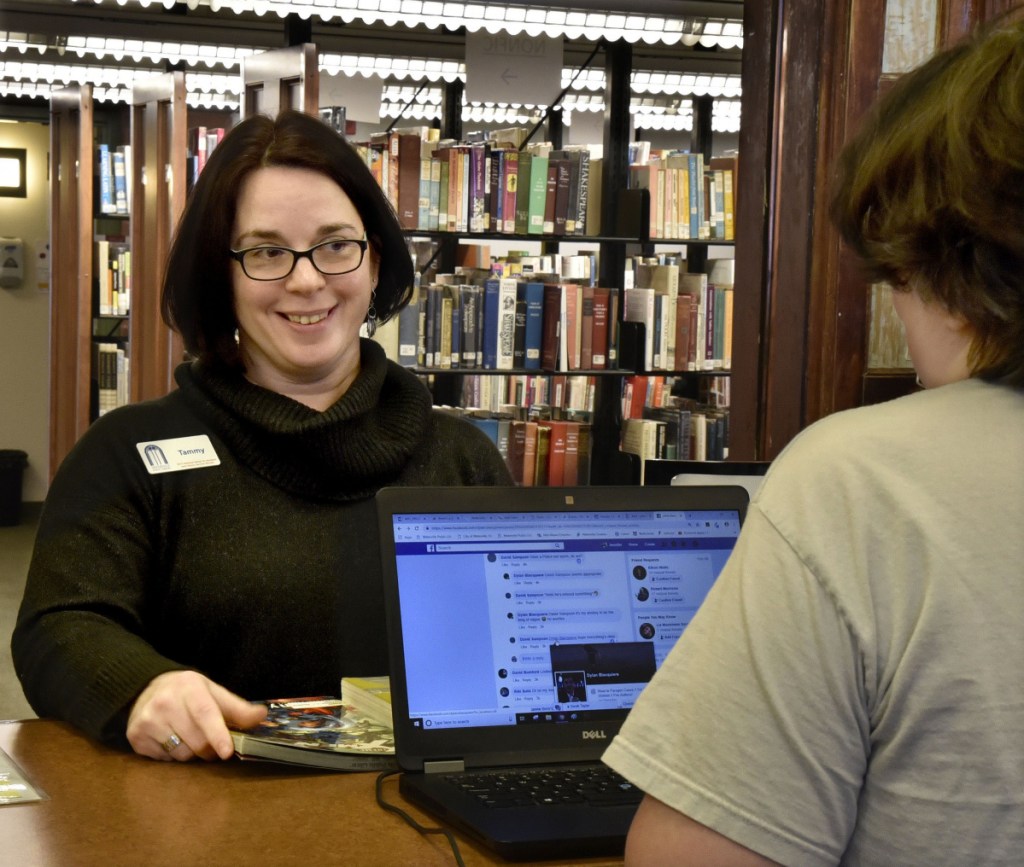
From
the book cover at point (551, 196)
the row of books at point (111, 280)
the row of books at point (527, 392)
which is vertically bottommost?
the row of books at point (527, 392)

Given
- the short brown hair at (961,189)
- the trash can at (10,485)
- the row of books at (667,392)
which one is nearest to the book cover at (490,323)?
the row of books at (667,392)

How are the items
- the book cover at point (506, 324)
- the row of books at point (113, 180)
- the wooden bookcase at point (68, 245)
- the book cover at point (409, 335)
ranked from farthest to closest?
the row of books at point (113, 180)
the wooden bookcase at point (68, 245)
the book cover at point (506, 324)
the book cover at point (409, 335)

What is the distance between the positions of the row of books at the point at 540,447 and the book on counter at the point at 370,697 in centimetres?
377

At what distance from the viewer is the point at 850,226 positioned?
89 centimetres

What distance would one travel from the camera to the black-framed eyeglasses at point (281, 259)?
6.09 feet

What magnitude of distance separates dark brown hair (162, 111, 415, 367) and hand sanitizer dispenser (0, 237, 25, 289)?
24.7ft

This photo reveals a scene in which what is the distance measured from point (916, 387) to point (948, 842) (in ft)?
6.31

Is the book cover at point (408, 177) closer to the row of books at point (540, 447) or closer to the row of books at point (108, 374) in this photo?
the row of books at point (540, 447)

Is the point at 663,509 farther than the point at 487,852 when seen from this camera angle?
Yes

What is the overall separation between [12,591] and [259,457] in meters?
5.50

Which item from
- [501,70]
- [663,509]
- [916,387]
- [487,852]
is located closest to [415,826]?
[487,852]

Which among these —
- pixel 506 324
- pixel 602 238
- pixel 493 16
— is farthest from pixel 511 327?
pixel 493 16

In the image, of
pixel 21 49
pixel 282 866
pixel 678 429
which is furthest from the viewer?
pixel 21 49

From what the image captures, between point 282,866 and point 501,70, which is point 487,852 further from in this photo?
point 501,70
